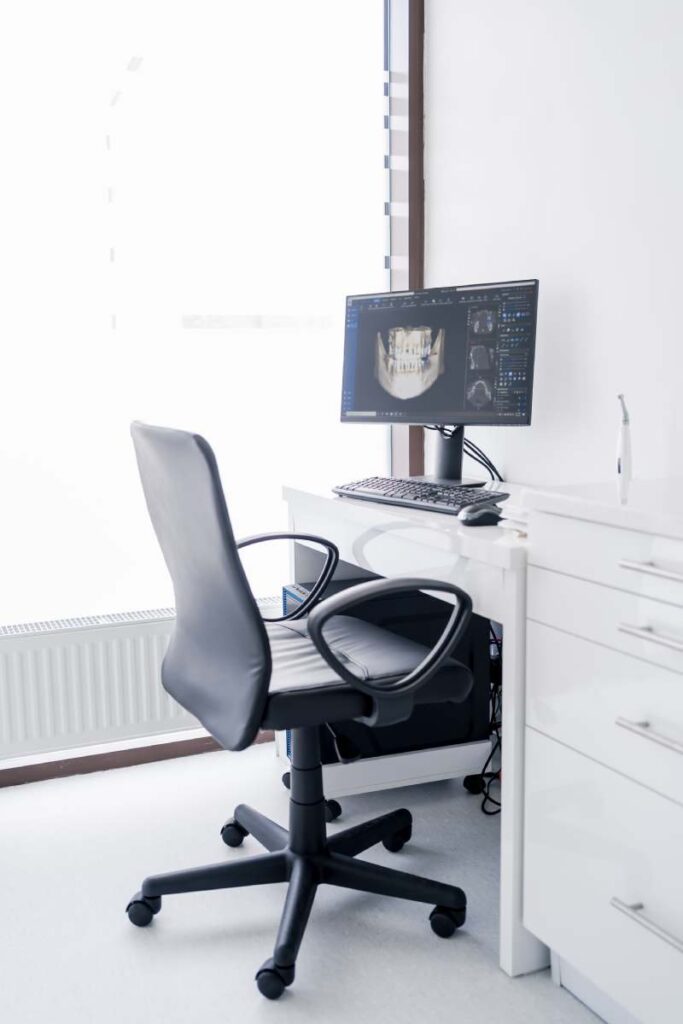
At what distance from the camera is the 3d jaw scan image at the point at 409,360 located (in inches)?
96.2

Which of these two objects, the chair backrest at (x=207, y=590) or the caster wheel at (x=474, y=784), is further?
the caster wheel at (x=474, y=784)

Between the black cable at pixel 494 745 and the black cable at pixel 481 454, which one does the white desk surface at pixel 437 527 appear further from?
the black cable at pixel 494 745

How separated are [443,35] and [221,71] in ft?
2.11

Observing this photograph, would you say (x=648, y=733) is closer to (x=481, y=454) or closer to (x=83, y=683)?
(x=481, y=454)

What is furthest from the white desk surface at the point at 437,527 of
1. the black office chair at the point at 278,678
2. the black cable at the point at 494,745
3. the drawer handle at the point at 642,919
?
the drawer handle at the point at 642,919

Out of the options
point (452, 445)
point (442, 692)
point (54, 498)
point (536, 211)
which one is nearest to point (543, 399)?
point (452, 445)

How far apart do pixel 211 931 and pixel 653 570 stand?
3.83 feet

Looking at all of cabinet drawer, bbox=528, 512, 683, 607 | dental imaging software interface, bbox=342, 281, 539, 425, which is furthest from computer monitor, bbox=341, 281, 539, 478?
cabinet drawer, bbox=528, 512, 683, 607

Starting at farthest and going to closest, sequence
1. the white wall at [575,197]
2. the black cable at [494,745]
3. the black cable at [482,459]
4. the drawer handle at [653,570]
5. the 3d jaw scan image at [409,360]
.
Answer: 1. the black cable at [482,459]
2. the black cable at [494,745]
3. the 3d jaw scan image at [409,360]
4. the white wall at [575,197]
5. the drawer handle at [653,570]

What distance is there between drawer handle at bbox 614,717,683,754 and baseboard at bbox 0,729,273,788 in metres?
1.47

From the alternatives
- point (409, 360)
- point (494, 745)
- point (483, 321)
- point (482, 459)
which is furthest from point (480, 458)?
point (494, 745)

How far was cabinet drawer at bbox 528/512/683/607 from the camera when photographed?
141 centimetres

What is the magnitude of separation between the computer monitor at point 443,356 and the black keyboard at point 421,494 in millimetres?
170

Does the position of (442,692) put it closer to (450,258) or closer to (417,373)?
(417,373)
